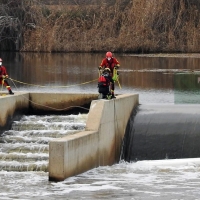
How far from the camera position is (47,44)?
56812 mm

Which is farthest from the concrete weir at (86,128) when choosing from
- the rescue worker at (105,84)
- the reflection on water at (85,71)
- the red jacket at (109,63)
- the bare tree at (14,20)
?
the bare tree at (14,20)

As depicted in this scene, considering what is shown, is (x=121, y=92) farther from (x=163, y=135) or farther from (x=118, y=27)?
(x=118, y=27)

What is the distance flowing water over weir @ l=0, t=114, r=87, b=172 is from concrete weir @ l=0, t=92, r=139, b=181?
18.1 inches

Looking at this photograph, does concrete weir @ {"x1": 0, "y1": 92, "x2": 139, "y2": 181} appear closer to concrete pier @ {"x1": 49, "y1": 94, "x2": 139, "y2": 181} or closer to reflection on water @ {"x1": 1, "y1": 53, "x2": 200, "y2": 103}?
concrete pier @ {"x1": 49, "y1": 94, "x2": 139, "y2": 181}

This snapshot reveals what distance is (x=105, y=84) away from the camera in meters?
19.1

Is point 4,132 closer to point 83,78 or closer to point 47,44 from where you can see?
point 83,78

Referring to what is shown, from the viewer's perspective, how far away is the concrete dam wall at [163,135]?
1894 cm

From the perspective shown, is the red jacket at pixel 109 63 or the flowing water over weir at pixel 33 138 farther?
the red jacket at pixel 109 63

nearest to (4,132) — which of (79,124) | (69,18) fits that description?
(79,124)

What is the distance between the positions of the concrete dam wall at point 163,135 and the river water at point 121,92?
2.67 ft

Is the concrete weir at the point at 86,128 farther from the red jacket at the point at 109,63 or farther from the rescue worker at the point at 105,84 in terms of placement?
the red jacket at the point at 109,63

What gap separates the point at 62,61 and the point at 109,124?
30257 millimetres

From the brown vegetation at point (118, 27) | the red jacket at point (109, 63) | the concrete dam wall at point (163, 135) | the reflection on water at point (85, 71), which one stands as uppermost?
the brown vegetation at point (118, 27)

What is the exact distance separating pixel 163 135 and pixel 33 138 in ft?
11.9
